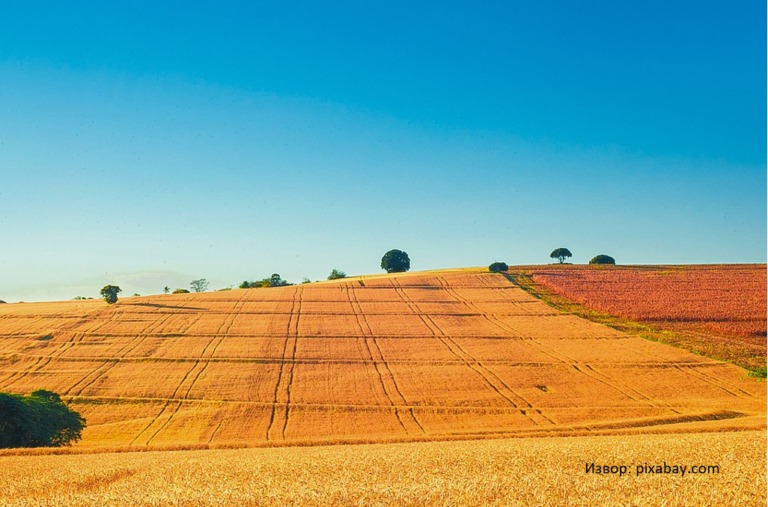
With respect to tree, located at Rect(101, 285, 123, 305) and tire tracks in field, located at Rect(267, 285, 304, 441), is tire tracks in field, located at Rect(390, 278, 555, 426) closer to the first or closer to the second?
tire tracks in field, located at Rect(267, 285, 304, 441)

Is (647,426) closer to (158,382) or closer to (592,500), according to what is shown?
(592,500)

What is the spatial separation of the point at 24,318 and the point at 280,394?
42605 mm

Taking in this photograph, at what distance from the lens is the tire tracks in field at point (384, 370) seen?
31.2 meters

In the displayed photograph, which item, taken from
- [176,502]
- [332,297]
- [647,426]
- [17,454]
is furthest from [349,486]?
[332,297]

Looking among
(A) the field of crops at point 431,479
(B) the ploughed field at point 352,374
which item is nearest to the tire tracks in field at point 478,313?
(B) the ploughed field at point 352,374

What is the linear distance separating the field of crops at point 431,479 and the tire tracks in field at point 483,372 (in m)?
18.2

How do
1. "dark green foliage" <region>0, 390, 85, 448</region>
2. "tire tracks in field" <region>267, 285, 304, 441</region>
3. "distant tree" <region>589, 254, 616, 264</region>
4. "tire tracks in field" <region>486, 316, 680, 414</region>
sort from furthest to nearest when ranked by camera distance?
"distant tree" <region>589, 254, 616, 264</region>, "tire tracks in field" <region>486, 316, 680, 414</region>, "tire tracks in field" <region>267, 285, 304, 441</region>, "dark green foliage" <region>0, 390, 85, 448</region>

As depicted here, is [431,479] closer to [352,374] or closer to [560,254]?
[352,374]

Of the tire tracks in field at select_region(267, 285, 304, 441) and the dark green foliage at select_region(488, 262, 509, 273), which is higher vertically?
the dark green foliage at select_region(488, 262, 509, 273)

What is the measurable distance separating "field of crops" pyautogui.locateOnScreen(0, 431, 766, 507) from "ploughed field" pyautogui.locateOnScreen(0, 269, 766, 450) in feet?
35.2

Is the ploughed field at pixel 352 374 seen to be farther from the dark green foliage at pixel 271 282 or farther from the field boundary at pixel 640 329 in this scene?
the dark green foliage at pixel 271 282

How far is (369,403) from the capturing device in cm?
3484

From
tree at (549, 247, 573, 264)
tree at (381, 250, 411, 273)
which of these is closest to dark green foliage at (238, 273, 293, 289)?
tree at (381, 250, 411, 273)

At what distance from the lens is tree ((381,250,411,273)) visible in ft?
417
